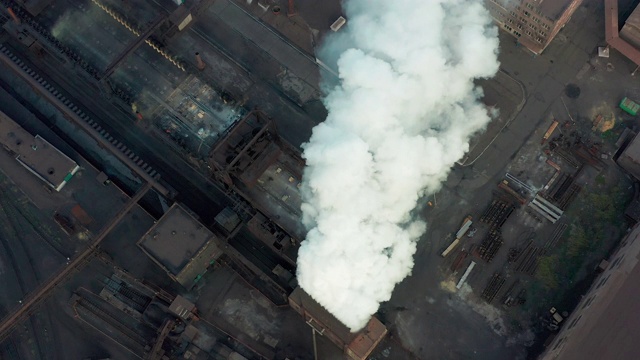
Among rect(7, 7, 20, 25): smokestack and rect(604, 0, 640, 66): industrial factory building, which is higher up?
rect(604, 0, 640, 66): industrial factory building

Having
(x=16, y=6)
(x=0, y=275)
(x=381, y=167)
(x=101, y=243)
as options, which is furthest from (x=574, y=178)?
(x=16, y=6)

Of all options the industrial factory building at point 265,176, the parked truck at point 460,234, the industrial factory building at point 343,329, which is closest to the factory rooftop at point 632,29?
the parked truck at point 460,234

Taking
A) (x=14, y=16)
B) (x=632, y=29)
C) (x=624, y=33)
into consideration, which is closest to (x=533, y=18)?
(x=624, y=33)

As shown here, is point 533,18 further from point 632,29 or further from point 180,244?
point 180,244

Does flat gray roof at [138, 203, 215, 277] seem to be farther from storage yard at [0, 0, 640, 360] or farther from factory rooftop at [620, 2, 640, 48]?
factory rooftop at [620, 2, 640, 48]

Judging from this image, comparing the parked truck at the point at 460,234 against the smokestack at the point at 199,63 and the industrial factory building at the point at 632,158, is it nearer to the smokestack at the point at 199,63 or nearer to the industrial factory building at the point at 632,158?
the industrial factory building at the point at 632,158

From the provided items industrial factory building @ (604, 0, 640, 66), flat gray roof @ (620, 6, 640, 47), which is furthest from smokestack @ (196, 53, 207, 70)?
flat gray roof @ (620, 6, 640, 47)

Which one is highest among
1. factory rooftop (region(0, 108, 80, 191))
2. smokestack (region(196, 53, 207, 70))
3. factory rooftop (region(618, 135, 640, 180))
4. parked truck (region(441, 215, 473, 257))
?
factory rooftop (region(618, 135, 640, 180))
